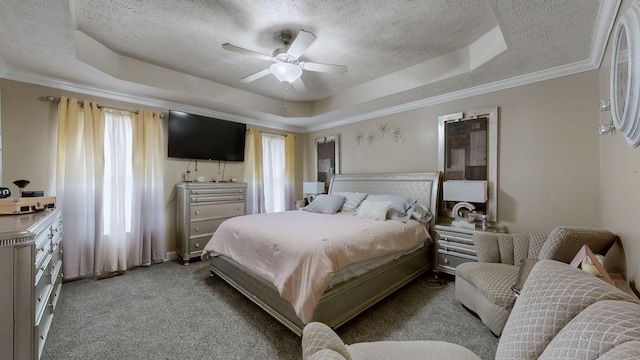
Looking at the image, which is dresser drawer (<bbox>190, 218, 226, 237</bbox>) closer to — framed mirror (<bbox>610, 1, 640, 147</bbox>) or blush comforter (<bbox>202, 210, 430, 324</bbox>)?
blush comforter (<bbox>202, 210, 430, 324</bbox>)

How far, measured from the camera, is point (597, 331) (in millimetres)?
625

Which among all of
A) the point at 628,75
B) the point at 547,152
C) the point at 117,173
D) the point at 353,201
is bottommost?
the point at 353,201

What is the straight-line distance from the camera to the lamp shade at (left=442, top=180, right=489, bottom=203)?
301 cm

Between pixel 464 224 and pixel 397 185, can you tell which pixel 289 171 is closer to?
pixel 397 185

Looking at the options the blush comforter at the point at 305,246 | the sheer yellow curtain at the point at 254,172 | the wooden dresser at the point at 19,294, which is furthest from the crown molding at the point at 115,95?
the wooden dresser at the point at 19,294

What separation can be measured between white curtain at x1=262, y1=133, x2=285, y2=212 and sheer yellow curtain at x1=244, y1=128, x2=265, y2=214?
158 mm

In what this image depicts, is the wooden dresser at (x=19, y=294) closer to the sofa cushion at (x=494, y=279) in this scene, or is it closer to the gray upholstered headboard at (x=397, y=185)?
the sofa cushion at (x=494, y=279)

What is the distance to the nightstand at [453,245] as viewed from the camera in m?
2.96

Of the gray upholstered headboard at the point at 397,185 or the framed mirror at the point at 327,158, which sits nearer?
the gray upholstered headboard at the point at 397,185

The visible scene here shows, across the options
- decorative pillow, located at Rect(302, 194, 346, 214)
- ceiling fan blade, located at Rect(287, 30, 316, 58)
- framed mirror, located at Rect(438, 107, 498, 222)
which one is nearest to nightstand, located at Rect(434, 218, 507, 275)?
framed mirror, located at Rect(438, 107, 498, 222)

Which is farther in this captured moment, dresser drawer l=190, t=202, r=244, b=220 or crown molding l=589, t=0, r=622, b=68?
dresser drawer l=190, t=202, r=244, b=220

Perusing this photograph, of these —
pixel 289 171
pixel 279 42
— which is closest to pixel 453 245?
pixel 279 42

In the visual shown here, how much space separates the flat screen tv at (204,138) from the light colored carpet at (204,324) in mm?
2165

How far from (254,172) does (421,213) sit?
10.7ft
